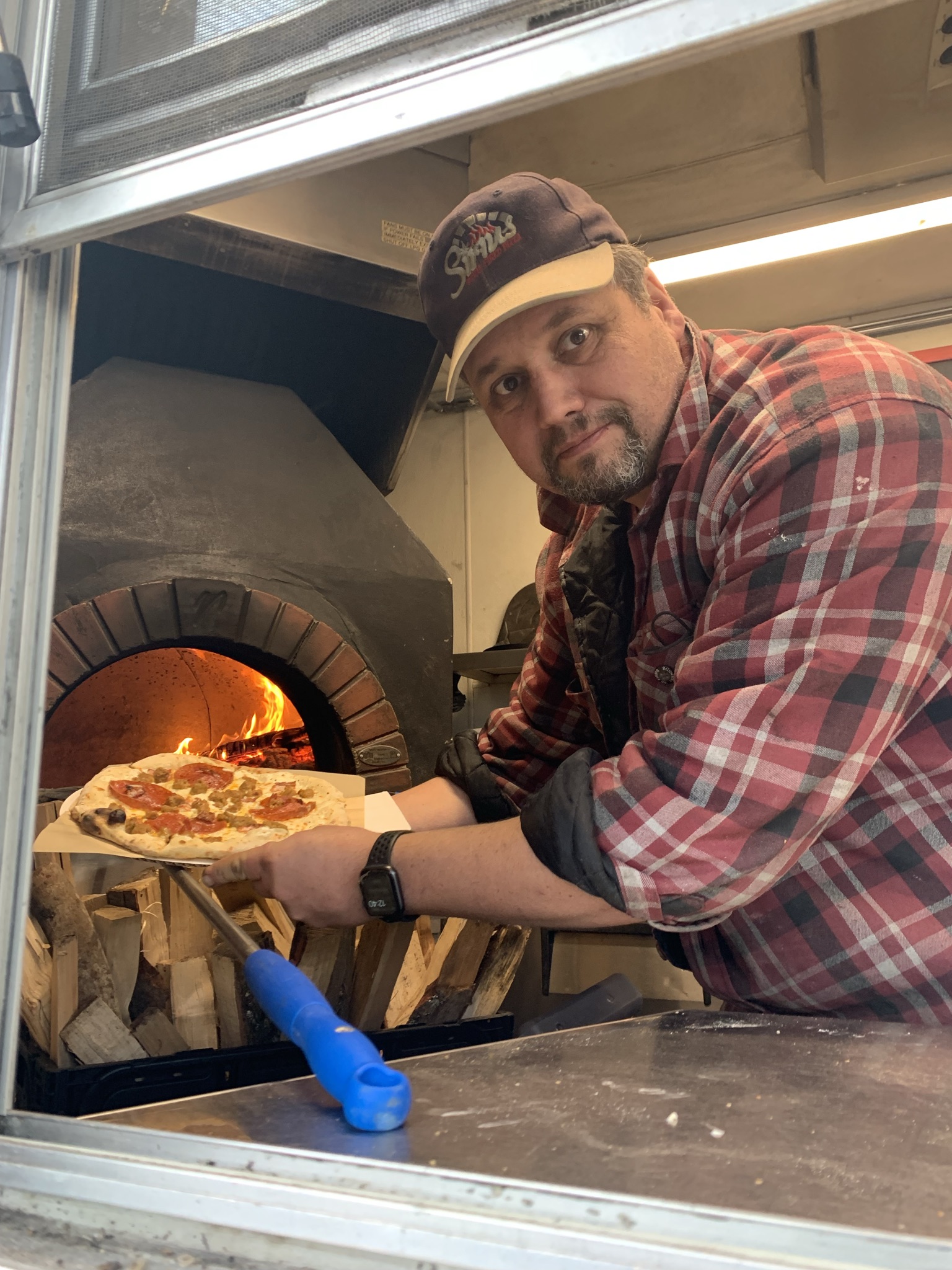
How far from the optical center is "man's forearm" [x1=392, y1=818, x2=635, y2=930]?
1073mm

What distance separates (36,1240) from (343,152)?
2.32 feet

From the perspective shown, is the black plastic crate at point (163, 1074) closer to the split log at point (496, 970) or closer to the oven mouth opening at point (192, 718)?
the split log at point (496, 970)

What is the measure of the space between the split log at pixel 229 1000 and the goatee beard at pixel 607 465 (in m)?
1.07

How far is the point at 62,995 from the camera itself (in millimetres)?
1547

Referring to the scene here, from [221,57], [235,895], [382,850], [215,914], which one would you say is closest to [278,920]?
[235,895]

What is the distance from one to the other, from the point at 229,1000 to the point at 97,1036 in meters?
0.24

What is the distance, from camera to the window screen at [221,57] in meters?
0.58

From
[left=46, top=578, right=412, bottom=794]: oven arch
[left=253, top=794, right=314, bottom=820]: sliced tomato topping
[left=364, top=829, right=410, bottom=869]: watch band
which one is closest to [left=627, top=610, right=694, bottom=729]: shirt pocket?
[left=364, top=829, right=410, bottom=869]: watch band

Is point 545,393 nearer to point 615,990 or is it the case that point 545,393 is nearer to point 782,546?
point 782,546

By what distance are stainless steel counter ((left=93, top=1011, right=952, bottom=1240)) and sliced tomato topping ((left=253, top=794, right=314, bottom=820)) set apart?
1138 millimetres

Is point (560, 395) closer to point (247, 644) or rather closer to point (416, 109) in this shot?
point (416, 109)

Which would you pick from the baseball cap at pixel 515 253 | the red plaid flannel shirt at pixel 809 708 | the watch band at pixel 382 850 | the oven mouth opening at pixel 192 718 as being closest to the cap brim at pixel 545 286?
the baseball cap at pixel 515 253

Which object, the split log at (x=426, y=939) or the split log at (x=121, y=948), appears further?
the split log at (x=426, y=939)

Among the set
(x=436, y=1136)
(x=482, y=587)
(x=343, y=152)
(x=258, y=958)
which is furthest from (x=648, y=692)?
(x=482, y=587)
